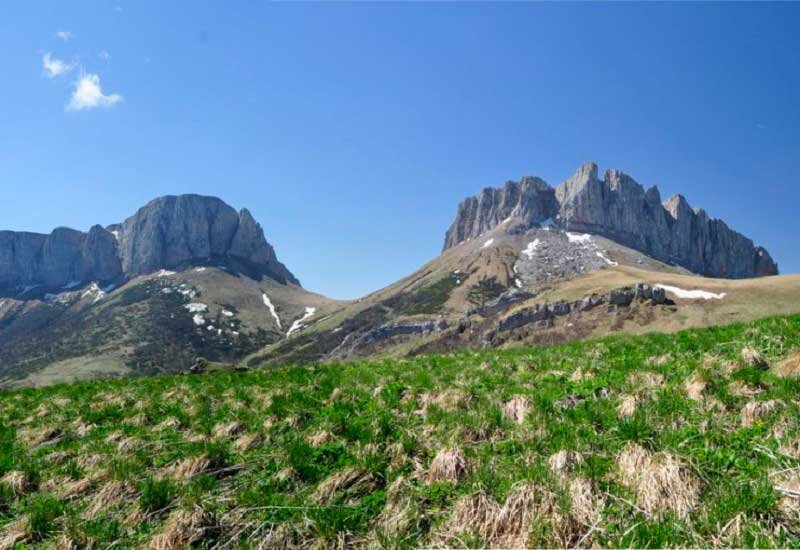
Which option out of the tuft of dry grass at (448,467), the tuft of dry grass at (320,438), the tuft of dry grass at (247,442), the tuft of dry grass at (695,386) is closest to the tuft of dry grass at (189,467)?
the tuft of dry grass at (247,442)

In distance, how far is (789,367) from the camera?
8.89 metres

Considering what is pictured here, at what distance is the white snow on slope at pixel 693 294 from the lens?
499 ft

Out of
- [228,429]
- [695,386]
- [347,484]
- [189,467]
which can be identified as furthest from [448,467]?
[228,429]

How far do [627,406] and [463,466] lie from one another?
11.6ft

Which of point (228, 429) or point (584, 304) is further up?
point (584, 304)

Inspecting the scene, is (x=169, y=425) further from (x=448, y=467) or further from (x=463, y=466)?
(x=463, y=466)

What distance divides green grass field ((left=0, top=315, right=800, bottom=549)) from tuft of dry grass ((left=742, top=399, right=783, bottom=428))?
0.03m

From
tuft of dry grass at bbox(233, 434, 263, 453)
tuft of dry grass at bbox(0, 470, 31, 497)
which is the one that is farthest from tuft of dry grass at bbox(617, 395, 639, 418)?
tuft of dry grass at bbox(0, 470, 31, 497)

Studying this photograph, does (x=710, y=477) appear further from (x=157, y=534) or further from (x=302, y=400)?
(x=302, y=400)

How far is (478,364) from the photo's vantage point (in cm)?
1638

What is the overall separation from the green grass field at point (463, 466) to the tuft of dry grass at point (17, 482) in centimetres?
3

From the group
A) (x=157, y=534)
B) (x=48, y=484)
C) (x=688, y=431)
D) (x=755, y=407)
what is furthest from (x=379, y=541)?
(x=48, y=484)

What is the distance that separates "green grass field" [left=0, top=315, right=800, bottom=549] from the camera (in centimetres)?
523

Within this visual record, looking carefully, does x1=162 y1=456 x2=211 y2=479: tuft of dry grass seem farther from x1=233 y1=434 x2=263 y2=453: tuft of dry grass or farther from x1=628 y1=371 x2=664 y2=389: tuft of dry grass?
x1=628 y1=371 x2=664 y2=389: tuft of dry grass
